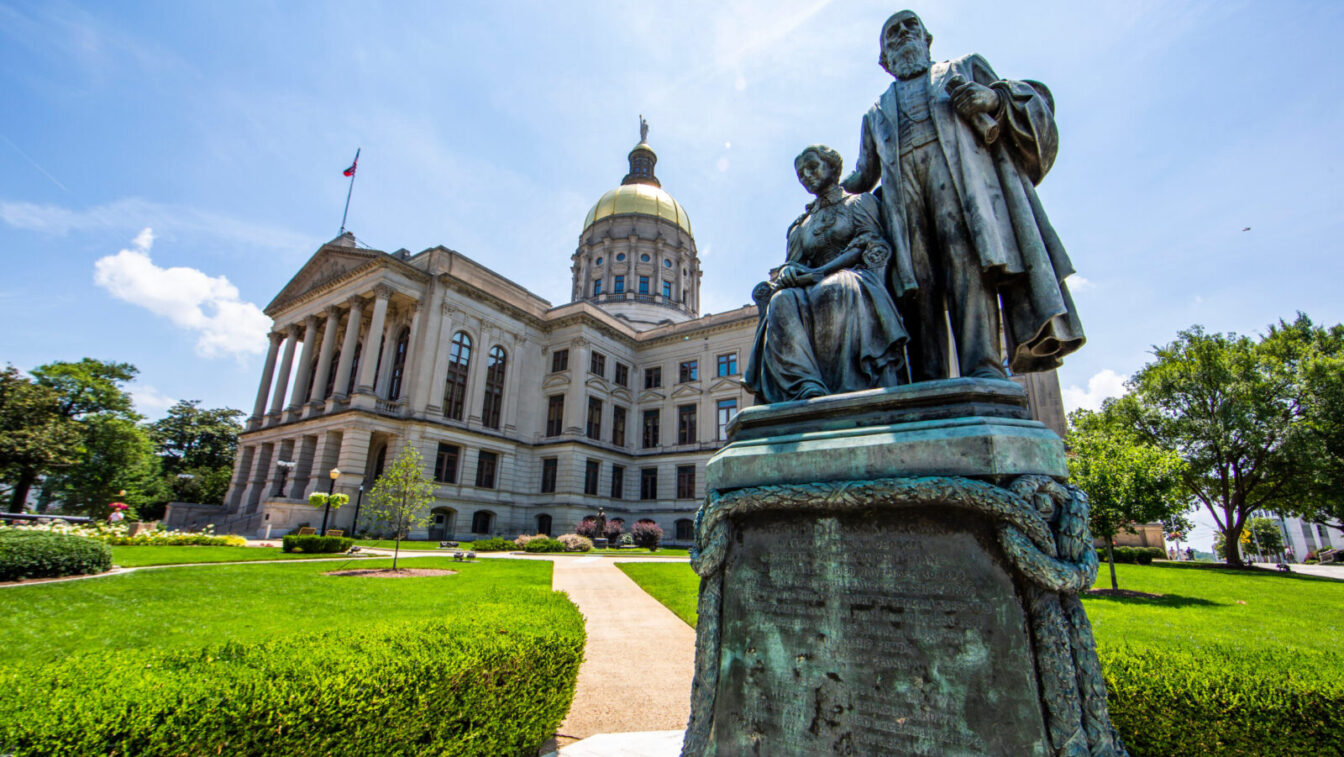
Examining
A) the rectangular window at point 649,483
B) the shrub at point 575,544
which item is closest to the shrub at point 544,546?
the shrub at point 575,544

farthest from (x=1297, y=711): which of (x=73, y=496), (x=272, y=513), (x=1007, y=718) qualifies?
(x=73, y=496)

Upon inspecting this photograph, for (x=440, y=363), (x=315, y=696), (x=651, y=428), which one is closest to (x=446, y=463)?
(x=440, y=363)

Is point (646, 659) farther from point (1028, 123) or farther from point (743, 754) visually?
point (1028, 123)

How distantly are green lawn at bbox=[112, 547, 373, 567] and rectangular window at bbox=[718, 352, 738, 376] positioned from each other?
89.6 ft

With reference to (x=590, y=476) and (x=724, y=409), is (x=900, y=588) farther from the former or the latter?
(x=724, y=409)

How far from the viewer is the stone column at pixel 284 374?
38406 mm

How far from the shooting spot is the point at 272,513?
27.6 meters

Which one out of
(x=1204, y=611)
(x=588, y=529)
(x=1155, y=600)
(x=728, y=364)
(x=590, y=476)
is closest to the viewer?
(x=1204, y=611)

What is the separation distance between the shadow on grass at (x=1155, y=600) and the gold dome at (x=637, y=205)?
47700 mm

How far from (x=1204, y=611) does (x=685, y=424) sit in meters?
31.4

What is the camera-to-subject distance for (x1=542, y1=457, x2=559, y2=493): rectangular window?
37062mm

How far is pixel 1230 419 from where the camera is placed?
92.5 ft

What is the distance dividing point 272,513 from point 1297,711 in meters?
34.2

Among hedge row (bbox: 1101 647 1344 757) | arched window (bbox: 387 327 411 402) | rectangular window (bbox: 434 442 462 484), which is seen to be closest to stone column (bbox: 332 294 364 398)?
arched window (bbox: 387 327 411 402)
